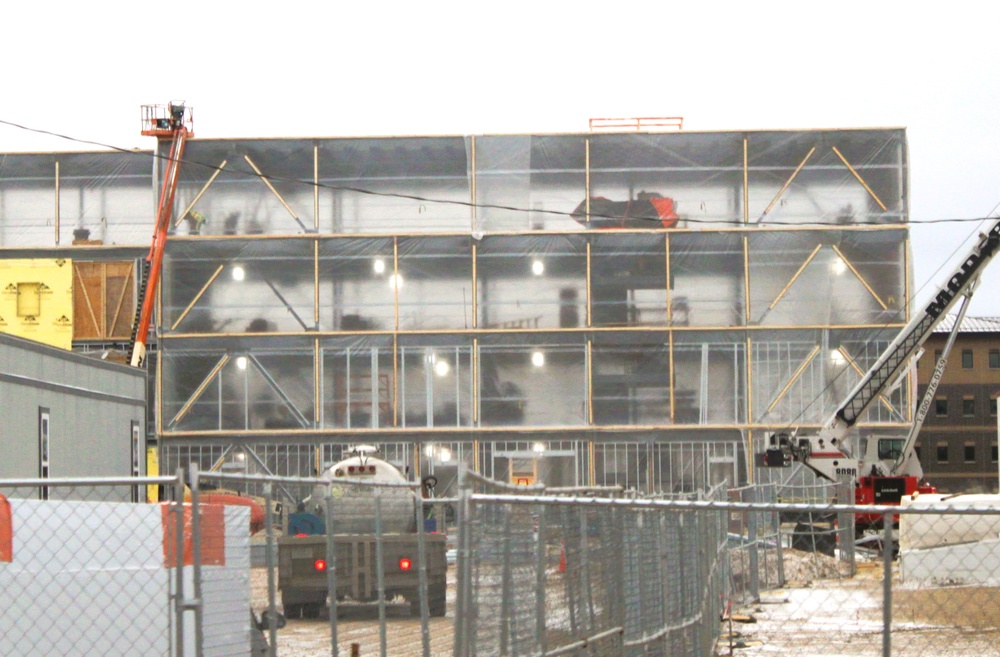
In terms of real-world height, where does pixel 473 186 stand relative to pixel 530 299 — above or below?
above

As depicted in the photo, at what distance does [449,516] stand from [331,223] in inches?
424

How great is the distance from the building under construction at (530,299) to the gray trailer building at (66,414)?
12124mm

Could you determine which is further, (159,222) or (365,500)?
(159,222)

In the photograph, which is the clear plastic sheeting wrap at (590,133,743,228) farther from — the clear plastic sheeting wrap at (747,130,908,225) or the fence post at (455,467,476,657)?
the fence post at (455,467,476,657)

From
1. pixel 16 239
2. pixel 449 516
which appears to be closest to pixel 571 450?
pixel 449 516

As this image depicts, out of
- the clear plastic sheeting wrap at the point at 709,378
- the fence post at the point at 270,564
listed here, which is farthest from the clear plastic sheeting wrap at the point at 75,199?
the fence post at the point at 270,564

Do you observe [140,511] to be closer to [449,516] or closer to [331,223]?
[449,516]

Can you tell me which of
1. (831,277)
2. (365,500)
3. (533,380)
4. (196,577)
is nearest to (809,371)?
(831,277)

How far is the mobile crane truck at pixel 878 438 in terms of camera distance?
32.2m

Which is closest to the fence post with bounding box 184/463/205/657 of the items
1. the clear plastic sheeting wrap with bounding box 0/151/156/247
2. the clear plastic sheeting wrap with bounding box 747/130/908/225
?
the clear plastic sheeting wrap with bounding box 747/130/908/225

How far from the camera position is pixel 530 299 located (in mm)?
39562

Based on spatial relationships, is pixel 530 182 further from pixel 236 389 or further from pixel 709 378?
pixel 236 389

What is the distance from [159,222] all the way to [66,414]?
1818cm

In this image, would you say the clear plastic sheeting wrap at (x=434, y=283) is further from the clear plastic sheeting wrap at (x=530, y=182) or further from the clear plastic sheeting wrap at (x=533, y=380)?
the clear plastic sheeting wrap at (x=533, y=380)
